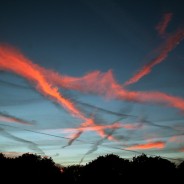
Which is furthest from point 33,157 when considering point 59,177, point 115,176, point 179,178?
point 179,178

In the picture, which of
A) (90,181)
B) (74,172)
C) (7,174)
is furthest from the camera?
(74,172)

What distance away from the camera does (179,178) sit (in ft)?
291

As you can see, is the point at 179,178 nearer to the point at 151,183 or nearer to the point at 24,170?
the point at 151,183

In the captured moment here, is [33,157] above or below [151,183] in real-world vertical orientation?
above

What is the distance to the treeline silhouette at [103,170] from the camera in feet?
276

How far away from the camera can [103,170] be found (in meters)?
97.3

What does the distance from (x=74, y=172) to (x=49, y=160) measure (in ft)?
141

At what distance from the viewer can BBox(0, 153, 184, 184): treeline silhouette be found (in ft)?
276

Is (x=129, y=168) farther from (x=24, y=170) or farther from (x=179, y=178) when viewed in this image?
(x=24, y=170)

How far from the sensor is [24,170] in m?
85.4

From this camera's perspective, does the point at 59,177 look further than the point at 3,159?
Yes

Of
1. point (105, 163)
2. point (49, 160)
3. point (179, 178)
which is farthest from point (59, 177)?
point (179, 178)

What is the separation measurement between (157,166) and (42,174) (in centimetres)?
3478

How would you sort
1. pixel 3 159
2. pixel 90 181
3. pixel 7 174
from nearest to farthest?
pixel 7 174 → pixel 3 159 → pixel 90 181
